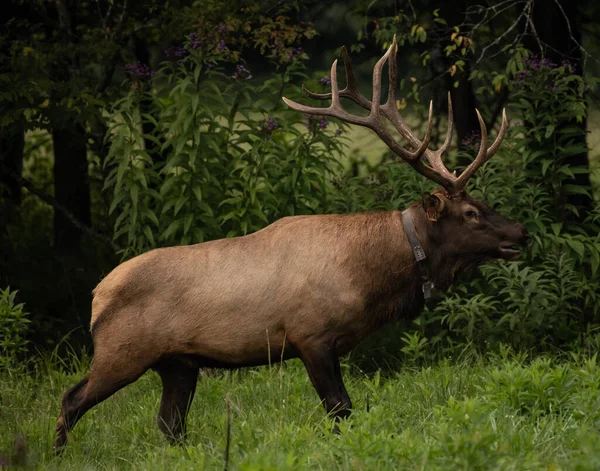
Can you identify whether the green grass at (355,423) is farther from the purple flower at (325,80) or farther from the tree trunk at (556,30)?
the tree trunk at (556,30)

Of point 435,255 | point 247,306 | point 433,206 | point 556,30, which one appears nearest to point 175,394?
point 247,306

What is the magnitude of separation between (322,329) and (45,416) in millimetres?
1694

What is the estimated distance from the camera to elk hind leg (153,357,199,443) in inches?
237

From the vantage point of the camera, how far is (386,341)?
7828 millimetres

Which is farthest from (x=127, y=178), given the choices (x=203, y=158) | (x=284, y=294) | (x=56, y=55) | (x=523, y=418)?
(x=523, y=418)

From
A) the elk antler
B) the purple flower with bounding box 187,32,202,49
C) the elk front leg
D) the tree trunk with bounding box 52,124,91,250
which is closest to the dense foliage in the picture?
the purple flower with bounding box 187,32,202,49

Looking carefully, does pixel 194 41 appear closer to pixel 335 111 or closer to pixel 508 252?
pixel 335 111

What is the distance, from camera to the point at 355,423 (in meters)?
4.95

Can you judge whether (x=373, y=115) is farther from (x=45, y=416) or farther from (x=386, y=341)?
(x=45, y=416)

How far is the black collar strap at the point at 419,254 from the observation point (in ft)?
20.0

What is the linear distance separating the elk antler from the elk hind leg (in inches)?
66.2

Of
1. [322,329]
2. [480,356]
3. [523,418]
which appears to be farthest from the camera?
[480,356]

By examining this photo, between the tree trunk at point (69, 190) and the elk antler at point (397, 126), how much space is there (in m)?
4.94

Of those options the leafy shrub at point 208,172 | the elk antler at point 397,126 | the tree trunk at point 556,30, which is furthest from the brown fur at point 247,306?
the tree trunk at point 556,30
